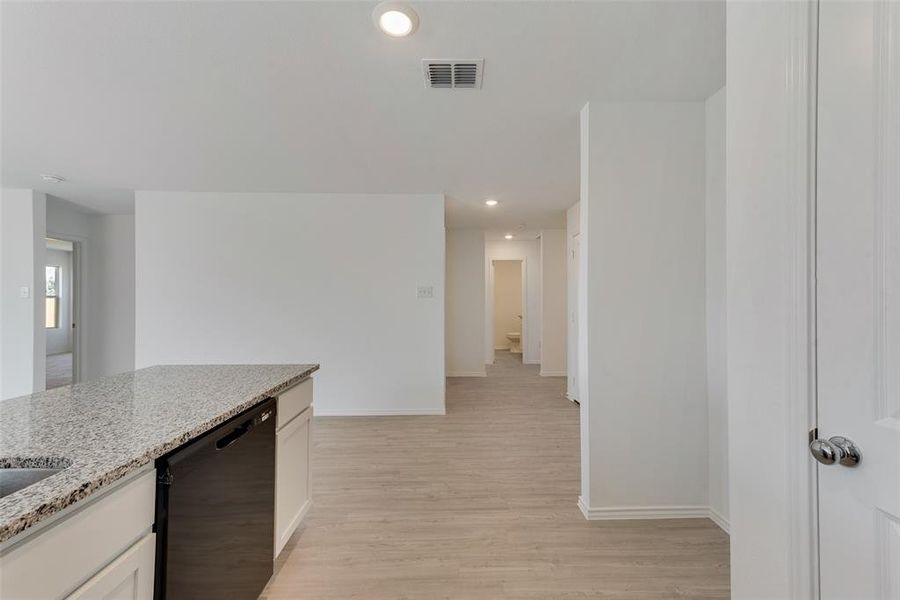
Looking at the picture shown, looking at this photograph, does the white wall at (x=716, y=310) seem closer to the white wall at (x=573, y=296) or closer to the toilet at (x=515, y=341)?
the white wall at (x=573, y=296)

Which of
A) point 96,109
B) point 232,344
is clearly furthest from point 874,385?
point 232,344

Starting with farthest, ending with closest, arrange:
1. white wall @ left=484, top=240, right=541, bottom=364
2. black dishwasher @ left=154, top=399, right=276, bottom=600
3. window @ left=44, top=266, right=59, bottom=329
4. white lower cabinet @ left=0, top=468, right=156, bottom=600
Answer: window @ left=44, top=266, right=59, bottom=329 < white wall @ left=484, top=240, right=541, bottom=364 < black dishwasher @ left=154, top=399, right=276, bottom=600 < white lower cabinet @ left=0, top=468, right=156, bottom=600

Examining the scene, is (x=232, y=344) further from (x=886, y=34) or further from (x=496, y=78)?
(x=886, y=34)

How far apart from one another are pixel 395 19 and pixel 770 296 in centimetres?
167

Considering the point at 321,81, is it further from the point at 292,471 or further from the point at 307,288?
the point at 307,288

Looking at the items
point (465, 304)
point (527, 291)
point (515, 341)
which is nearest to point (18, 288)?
Answer: point (465, 304)

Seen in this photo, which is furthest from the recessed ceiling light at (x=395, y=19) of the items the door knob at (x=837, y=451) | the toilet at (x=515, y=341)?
the toilet at (x=515, y=341)

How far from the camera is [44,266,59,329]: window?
819 cm

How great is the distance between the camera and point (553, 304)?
612 centimetres

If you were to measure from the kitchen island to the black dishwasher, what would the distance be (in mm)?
39

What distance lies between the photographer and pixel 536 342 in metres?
7.41

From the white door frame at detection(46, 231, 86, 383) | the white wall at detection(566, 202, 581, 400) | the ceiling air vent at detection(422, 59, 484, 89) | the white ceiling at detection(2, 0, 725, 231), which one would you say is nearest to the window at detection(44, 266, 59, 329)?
the white door frame at detection(46, 231, 86, 383)

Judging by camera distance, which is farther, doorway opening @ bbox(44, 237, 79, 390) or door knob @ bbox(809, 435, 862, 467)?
doorway opening @ bbox(44, 237, 79, 390)

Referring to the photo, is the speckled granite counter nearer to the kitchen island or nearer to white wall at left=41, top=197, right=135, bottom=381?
the kitchen island
